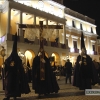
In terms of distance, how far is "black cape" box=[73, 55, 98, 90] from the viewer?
7214mm

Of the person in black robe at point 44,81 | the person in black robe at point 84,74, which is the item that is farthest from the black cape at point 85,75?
the person in black robe at point 44,81

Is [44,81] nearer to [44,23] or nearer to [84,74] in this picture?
[84,74]

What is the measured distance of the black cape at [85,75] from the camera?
7214mm

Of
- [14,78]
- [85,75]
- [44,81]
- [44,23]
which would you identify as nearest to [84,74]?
[85,75]

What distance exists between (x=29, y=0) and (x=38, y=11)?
6.76ft

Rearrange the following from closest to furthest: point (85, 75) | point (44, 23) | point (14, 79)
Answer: point (14, 79) → point (85, 75) → point (44, 23)

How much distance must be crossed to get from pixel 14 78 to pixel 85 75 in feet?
10.4

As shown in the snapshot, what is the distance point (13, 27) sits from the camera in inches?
917

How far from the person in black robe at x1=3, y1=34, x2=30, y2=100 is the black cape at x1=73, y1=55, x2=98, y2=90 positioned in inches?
102

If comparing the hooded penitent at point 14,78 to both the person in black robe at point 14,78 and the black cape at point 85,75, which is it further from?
the black cape at point 85,75

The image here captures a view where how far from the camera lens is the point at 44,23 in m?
25.2

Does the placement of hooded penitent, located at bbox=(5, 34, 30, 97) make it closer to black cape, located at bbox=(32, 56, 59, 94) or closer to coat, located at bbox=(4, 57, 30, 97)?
coat, located at bbox=(4, 57, 30, 97)

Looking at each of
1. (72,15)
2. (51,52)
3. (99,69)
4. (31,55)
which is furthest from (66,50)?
(99,69)

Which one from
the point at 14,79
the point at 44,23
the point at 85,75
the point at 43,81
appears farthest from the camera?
the point at 44,23
